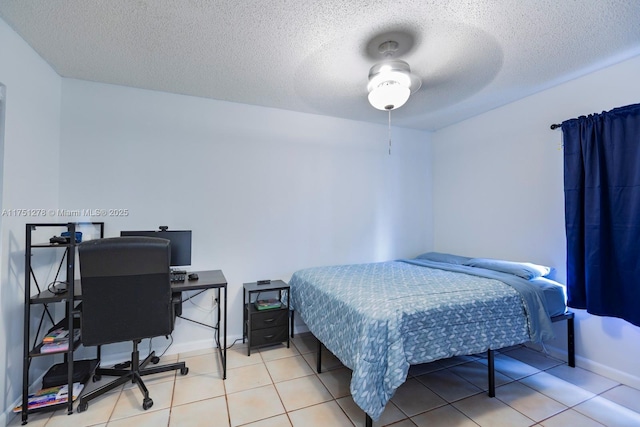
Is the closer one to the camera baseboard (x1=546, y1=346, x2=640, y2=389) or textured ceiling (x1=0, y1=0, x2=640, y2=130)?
textured ceiling (x1=0, y1=0, x2=640, y2=130)

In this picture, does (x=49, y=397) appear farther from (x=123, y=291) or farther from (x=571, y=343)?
(x=571, y=343)

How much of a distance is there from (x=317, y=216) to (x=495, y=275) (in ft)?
6.10

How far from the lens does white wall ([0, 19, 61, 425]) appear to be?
1.81m

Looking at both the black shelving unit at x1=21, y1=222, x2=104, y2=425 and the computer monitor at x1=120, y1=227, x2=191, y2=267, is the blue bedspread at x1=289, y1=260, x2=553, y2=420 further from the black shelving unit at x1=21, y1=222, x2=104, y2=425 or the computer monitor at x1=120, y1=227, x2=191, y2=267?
the black shelving unit at x1=21, y1=222, x2=104, y2=425

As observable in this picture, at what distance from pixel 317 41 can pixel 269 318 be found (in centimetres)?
241

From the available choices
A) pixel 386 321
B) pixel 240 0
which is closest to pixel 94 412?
Answer: pixel 386 321

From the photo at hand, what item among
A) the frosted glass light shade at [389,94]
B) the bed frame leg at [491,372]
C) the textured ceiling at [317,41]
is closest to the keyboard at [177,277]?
the textured ceiling at [317,41]

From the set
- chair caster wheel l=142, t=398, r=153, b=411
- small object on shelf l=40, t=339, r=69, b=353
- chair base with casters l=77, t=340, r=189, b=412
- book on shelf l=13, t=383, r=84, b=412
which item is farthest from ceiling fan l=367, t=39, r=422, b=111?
Result: book on shelf l=13, t=383, r=84, b=412

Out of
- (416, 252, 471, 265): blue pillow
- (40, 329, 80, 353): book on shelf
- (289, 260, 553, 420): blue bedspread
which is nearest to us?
(289, 260, 553, 420): blue bedspread

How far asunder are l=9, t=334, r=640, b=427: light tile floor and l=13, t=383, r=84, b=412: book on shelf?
0.08 metres

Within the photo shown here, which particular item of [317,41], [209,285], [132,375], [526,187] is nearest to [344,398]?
[209,285]

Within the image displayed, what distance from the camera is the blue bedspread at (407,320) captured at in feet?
5.30

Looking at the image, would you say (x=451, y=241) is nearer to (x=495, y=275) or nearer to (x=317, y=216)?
(x=495, y=275)

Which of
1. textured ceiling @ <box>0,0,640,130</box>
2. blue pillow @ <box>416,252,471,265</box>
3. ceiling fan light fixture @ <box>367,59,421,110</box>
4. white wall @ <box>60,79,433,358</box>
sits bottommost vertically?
blue pillow @ <box>416,252,471,265</box>
